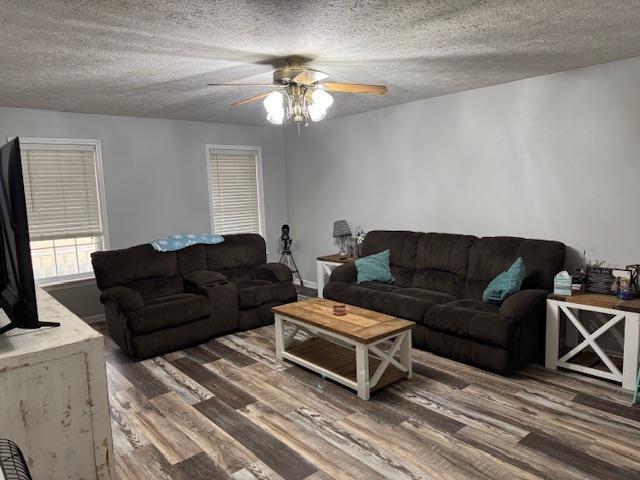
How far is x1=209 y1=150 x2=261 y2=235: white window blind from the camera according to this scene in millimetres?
6266

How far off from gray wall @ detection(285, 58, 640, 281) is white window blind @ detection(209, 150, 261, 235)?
0.98 m

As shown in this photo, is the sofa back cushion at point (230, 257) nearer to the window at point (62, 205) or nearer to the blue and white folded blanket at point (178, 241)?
the blue and white folded blanket at point (178, 241)

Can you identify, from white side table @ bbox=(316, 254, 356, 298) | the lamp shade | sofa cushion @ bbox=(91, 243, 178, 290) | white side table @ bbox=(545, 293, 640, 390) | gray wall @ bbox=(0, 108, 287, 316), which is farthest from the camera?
the lamp shade

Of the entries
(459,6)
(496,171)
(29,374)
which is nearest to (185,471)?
(29,374)

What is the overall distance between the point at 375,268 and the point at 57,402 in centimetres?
365

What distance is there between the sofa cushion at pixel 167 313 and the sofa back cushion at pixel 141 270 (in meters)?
0.26

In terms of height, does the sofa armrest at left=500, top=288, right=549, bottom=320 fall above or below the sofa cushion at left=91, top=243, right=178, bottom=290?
below

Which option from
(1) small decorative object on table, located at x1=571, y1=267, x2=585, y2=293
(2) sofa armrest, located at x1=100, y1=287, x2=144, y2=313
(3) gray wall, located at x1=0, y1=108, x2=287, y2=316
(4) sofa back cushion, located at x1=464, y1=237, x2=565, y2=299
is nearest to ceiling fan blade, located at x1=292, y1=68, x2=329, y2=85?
(4) sofa back cushion, located at x1=464, y1=237, x2=565, y2=299

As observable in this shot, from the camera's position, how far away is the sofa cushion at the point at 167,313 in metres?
4.03

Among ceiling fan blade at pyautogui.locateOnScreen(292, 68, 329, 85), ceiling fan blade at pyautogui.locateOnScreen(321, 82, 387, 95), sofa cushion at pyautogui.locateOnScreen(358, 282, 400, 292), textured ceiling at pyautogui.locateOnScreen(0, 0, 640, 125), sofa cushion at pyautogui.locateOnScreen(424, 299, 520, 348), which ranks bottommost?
sofa cushion at pyautogui.locateOnScreen(424, 299, 520, 348)

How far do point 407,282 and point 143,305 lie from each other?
8.87ft

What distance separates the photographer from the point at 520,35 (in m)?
2.79

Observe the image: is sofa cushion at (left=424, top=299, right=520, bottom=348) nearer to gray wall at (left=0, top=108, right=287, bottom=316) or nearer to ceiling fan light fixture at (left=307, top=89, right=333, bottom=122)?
ceiling fan light fixture at (left=307, top=89, right=333, bottom=122)

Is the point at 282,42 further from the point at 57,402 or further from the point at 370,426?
the point at 370,426
